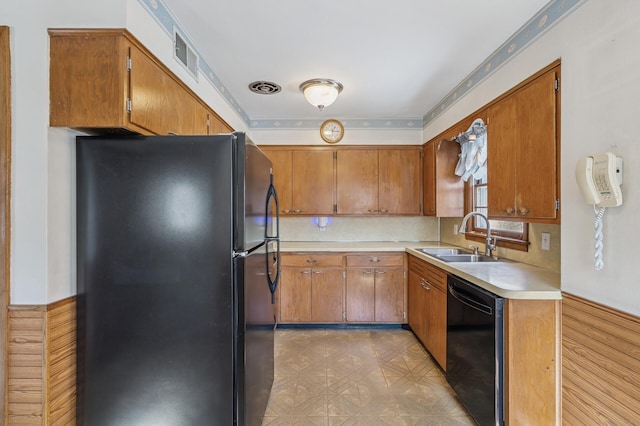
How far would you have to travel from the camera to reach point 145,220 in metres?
1.40

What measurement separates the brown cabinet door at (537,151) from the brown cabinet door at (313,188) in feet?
6.88

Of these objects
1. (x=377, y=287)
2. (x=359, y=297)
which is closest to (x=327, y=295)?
(x=359, y=297)

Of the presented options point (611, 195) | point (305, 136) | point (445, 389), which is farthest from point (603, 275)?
point (305, 136)

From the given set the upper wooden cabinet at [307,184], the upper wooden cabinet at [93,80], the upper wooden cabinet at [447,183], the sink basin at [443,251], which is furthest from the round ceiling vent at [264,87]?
the sink basin at [443,251]

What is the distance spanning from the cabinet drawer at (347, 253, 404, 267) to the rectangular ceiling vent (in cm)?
229

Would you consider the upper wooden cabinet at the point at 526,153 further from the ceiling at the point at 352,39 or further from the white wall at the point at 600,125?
the ceiling at the point at 352,39

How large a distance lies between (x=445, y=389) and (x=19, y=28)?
322cm

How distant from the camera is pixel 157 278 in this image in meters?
1.40

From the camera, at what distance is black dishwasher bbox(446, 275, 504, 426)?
1613 millimetres

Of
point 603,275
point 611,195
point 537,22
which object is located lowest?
point 603,275

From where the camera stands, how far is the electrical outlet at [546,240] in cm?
206

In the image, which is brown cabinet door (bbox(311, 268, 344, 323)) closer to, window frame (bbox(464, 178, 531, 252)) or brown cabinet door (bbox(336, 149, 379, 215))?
brown cabinet door (bbox(336, 149, 379, 215))

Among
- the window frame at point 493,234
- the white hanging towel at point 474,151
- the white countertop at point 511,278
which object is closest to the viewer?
the white countertop at point 511,278

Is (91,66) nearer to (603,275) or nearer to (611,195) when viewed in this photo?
(611,195)
